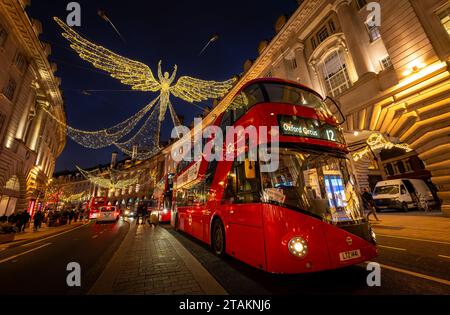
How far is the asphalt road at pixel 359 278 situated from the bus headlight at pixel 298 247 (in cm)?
62

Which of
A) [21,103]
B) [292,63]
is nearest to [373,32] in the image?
[292,63]

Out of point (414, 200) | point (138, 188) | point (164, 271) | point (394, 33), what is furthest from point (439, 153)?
point (138, 188)

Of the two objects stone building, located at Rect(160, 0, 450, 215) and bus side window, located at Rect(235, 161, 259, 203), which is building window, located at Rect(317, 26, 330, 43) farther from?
bus side window, located at Rect(235, 161, 259, 203)

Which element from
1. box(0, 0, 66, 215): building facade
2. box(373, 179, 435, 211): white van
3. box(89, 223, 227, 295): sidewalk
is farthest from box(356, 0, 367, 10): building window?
box(0, 0, 66, 215): building facade

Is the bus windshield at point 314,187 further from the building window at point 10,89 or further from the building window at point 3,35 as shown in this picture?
the building window at point 3,35

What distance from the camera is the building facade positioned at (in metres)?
14.9

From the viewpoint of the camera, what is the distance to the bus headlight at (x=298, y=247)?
322cm

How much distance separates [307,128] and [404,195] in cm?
1711

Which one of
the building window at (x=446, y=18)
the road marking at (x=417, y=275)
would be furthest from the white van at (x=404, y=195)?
the road marking at (x=417, y=275)

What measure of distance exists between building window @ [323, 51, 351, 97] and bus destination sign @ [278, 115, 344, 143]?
1143cm

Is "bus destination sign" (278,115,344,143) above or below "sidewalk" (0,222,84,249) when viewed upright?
above

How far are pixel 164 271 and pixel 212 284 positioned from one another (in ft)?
4.98

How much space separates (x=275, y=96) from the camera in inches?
187
